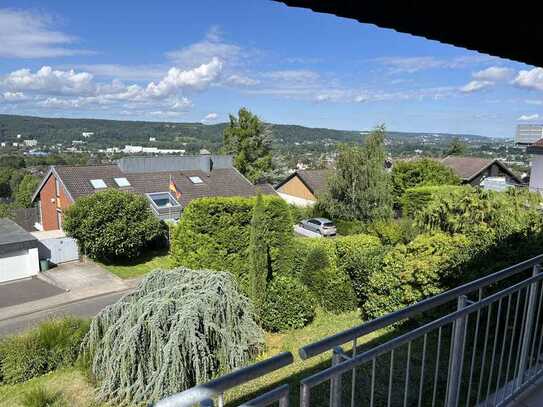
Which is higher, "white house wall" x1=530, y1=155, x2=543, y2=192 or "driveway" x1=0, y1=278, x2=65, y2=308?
"white house wall" x1=530, y1=155, x2=543, y2=192

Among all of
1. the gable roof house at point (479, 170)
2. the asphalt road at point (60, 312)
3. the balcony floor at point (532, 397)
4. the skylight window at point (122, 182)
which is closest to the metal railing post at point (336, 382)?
the balcony floor at point (532, 397)

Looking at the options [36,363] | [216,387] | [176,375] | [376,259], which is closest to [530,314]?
[216,387]

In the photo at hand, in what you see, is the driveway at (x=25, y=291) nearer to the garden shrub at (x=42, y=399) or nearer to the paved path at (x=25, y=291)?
the paved path at (x=25, y=291)

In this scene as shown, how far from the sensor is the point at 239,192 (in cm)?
2634

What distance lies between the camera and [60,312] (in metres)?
13.5

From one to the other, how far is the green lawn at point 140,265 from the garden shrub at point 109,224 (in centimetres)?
48

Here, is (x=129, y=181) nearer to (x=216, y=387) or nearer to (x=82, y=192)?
(x=82, y=192)

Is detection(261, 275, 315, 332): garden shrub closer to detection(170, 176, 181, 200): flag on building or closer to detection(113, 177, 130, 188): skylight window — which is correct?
detection(170, 176, 181, 200): flag on building

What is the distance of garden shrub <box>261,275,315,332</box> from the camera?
29.2 feet

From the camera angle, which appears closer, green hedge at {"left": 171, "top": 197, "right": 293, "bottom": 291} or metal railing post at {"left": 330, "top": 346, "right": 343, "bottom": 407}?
metal railing post at {"left": 330, "top": 346, "right": 343, "bottom": 407}

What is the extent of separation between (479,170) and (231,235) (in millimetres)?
27656

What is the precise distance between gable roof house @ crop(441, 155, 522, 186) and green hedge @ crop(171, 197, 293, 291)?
24.7 metres

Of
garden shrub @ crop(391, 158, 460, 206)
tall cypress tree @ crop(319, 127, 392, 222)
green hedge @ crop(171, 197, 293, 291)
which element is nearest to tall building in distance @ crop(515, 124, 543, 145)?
garden shrub @ crop(391, 158, 460, 206)

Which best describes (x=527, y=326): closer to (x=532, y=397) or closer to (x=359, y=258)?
(x=532, y=397)
